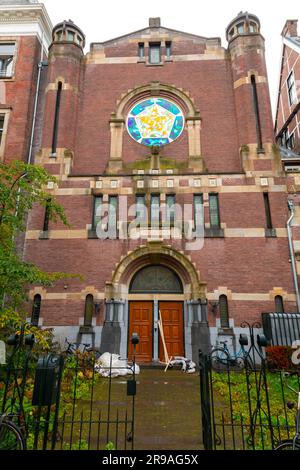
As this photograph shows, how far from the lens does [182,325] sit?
1364cm

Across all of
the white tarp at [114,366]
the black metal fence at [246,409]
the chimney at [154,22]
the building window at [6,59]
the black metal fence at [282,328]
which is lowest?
the black metal fence at [246,409]

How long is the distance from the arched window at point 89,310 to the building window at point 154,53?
44.5ft

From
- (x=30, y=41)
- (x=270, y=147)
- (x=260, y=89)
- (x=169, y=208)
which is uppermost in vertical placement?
(x=30, y=41)

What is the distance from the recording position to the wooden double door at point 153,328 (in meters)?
13.2

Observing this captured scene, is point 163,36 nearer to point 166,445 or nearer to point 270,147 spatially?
point 270,147

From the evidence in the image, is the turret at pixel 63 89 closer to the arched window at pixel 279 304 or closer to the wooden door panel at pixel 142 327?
the wooden door panel at pixel 142 327

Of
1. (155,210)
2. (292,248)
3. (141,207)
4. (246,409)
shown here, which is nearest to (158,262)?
(155,210)

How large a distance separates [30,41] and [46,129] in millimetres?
6476

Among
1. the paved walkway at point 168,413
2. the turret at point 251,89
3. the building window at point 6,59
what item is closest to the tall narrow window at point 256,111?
the turret at point 251,89

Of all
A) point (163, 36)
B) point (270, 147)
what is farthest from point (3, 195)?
point (163, 36)

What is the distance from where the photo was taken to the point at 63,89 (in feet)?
55.3

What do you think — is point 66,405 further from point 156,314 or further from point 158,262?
point 158,262

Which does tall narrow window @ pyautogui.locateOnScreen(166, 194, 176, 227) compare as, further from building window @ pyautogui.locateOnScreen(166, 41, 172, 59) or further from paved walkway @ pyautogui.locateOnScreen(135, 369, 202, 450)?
building window @ pyautogui.locateOnScreen(166, 41, 172, 59)

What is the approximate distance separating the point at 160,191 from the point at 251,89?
7324 mm
